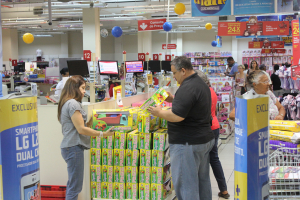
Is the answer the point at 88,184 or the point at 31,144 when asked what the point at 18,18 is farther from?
the point at 31,144

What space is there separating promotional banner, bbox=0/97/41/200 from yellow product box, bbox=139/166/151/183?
5.45 feet

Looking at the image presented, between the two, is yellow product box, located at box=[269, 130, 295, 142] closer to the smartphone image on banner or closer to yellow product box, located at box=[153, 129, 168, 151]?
yellow product box, located at box=[153, 129, 168, 151]

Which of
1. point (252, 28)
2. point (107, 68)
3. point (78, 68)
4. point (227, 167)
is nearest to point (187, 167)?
point (227, 167)

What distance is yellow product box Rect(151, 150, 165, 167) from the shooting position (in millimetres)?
3564

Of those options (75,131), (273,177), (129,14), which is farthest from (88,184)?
(129,14)

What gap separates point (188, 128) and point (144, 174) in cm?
114

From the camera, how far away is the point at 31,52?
25.1 metres

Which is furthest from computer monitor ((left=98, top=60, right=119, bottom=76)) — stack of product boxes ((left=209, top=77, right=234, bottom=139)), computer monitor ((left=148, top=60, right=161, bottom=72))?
computer monitor ((left=148, top=60, right=161, bottom=72))

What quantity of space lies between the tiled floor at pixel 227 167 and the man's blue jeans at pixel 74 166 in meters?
1.93

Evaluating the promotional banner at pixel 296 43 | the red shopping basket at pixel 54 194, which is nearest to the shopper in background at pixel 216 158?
the red shopping basket at pixel 54 194

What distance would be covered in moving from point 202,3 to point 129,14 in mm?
7006

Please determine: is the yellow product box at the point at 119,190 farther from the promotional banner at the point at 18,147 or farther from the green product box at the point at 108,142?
the promotional banner at the point at 18,147

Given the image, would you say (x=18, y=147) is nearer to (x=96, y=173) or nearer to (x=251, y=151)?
(x=251, y=151)

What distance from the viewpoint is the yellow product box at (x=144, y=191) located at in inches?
143
